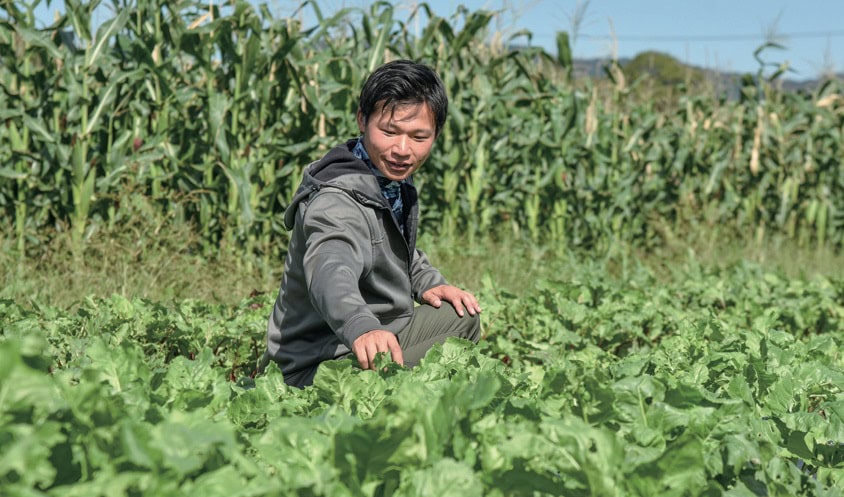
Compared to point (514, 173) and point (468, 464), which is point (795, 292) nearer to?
point (514, 173)

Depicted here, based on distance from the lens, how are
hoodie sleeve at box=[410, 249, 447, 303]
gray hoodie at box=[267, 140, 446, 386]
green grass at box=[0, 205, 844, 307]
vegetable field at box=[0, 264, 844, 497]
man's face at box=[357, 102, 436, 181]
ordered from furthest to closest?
green grass at box=[0, 205, 844, 307]
hoodie sleeve at box=[410, 249, 447, 303]
man's face at box=[357, 102, 436, 181]
gray hoodie at box=[267, 140, 446, 386]
vegetable field at box=[0, 264, 844, 497]

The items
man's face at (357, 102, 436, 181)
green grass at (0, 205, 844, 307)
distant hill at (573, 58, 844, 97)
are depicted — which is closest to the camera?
man's face at (357, 102, 436, 181)

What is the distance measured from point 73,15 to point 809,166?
25.9 feet

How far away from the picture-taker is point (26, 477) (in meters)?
1.22

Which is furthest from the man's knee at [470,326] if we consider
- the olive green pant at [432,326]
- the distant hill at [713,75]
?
the distant hill at [713,75]

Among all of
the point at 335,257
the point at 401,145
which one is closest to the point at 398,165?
the point at 401,145

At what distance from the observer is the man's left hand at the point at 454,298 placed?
3.20 meters

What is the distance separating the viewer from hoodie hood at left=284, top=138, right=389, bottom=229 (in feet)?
9.20

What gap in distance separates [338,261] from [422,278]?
34.5 inches

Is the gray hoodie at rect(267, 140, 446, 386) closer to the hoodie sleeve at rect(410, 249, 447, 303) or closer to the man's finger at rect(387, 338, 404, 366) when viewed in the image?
the hoodie sleeve at rect(410, 249, 447, 303)

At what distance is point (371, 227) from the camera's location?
9.39 feet

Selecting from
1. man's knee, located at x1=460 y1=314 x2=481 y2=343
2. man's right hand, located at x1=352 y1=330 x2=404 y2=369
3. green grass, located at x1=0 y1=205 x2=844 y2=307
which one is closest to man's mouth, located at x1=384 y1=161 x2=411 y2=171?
man's knee, located at x1=460 y1=314 x2=481 y2=343

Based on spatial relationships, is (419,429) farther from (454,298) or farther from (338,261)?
(454,298)

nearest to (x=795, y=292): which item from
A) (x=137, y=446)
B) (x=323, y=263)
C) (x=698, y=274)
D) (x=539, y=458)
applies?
(x=698, y=274)
